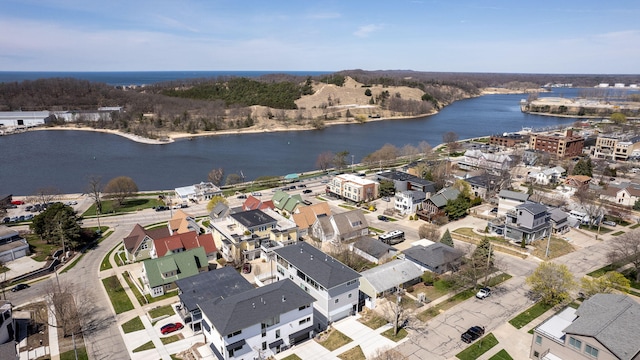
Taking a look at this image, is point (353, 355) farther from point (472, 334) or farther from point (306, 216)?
point (306, 216)

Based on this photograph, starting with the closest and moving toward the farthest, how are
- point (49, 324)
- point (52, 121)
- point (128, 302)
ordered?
point (49, 324), point (128, 302), point (52, 121)

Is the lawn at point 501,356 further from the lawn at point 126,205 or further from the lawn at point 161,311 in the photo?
the lawn at point 126,205

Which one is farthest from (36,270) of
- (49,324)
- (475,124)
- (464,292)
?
(475,124)

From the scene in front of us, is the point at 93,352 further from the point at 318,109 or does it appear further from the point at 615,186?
the point at 318,109

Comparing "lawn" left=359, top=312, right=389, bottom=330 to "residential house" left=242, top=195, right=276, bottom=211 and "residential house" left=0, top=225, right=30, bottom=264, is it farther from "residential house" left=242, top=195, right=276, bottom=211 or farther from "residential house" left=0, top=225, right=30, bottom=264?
"residential house" left=0, top=225, right=30, bottom=264

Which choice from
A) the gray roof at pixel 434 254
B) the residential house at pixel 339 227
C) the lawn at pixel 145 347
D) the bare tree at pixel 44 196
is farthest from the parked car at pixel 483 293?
the bare tree at pixel 44 196

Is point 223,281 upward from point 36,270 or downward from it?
upward

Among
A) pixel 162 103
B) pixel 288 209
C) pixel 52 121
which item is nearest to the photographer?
pixel 288 209
